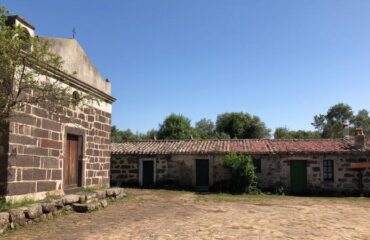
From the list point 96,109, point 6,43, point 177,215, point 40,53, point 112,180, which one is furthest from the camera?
point 112,180

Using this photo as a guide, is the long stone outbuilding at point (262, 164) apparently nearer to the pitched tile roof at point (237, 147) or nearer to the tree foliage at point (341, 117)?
the pitched tile roof at point (237, 147)

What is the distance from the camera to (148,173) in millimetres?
22359

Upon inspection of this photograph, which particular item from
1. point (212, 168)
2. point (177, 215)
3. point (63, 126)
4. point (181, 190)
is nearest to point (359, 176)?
point (212, 168)

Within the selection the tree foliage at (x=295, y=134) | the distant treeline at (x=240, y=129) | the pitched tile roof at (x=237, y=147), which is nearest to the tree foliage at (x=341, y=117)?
the distant treeline at (x=240, y=129)

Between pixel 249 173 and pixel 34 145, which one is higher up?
pixel 34 145

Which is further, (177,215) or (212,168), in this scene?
(212,168)

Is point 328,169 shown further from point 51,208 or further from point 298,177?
point 51,208

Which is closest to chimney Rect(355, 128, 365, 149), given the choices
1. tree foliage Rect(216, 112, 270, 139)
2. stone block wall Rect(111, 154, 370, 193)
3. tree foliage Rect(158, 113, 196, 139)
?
stone block wall Rect(111, 154, 370, 193)

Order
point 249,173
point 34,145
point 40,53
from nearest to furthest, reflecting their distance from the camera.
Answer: point 40,53, point 34,145, point 249,173

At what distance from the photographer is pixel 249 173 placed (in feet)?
64.4

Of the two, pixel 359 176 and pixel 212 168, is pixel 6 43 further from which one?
pixel 359 176

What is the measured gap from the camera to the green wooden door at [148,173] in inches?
875

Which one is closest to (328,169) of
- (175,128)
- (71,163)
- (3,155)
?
(71,163)

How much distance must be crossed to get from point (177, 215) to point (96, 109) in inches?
206
